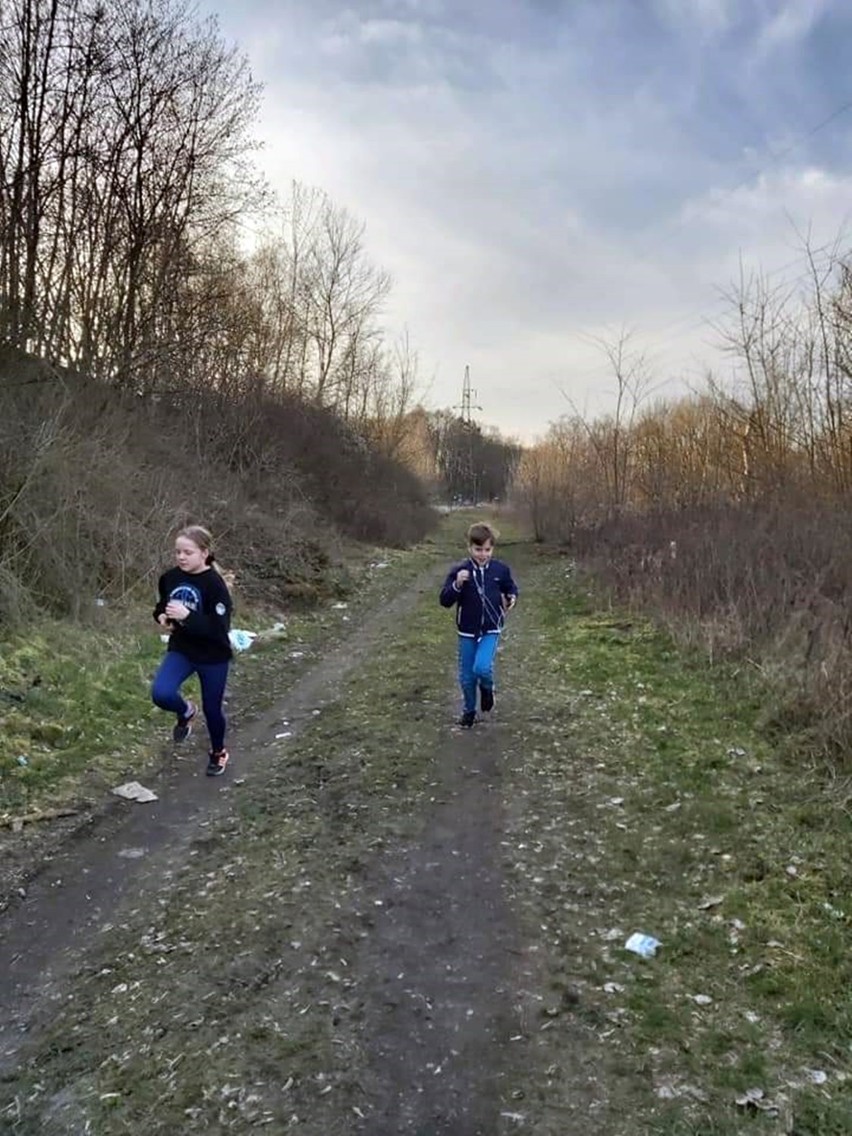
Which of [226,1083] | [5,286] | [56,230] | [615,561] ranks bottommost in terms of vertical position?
[226,1083]

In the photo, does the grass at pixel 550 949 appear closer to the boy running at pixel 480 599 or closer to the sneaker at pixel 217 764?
the sneaker at pixel 217 764

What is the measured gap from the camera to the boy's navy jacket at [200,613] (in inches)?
232

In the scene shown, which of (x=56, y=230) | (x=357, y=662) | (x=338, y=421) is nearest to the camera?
(x=357, y=662)

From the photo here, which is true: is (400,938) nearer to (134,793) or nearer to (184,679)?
(134,793)

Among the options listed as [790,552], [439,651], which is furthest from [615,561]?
[439,651]

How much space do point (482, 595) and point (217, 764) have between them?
2.72 m

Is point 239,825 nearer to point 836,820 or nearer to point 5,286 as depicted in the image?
point 836,820

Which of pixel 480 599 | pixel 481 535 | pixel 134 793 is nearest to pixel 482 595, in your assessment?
pixel 480 599

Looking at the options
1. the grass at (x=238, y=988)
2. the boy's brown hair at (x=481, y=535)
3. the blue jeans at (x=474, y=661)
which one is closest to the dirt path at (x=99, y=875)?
the grass at (x=238, y=988)

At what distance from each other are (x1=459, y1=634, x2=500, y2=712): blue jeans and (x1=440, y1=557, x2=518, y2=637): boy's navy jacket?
8 centimetres

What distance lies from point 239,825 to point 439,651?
598 centimetres

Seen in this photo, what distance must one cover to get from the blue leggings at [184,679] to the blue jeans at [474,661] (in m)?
2.26

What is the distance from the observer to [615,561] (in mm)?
16125

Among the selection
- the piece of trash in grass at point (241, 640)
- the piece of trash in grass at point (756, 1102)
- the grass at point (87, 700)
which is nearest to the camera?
the piece of trash in grass at point (756, 1102)
